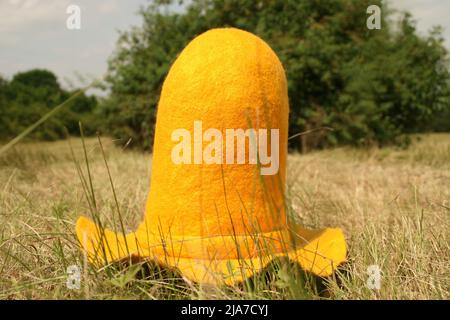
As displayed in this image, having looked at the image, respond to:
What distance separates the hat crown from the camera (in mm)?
1360

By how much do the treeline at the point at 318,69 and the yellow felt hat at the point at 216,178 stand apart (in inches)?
216

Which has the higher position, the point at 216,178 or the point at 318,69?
the point at 318,69

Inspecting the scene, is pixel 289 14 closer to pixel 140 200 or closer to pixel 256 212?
pixel 140 200

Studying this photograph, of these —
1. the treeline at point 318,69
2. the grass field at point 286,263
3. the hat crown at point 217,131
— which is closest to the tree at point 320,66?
the treeline at point 318,69

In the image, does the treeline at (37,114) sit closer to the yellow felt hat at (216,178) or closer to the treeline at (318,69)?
the treeline at (318,69)

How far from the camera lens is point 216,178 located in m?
1.37

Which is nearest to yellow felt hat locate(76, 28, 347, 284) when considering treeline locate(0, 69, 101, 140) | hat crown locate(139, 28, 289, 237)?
hat crown locate(139, 28, 289, 237)

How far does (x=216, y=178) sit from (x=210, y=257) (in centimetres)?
22

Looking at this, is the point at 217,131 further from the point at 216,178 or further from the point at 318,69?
the point at 318,69

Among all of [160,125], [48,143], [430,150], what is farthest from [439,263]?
[48,143]

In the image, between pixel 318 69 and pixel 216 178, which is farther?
pixel 318 69

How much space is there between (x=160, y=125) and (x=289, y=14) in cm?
626

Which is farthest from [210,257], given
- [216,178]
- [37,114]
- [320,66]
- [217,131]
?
[37,114]

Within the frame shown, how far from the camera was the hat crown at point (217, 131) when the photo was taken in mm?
1360
